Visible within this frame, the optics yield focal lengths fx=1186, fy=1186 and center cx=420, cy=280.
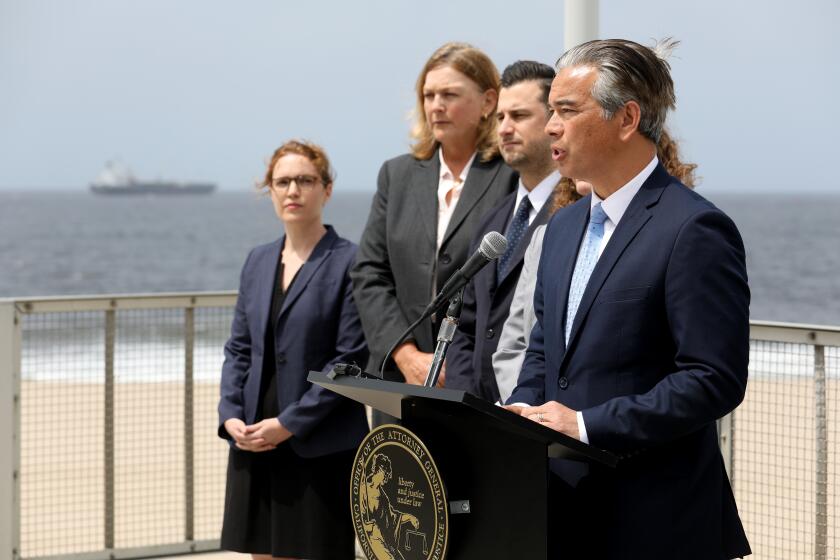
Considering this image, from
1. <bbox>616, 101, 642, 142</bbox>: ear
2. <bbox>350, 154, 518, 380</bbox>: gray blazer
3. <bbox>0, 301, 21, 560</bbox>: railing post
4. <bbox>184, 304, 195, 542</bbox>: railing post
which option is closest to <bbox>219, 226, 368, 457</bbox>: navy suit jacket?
<bbox>350, 154, 518, 380</bbox>: gray blazer

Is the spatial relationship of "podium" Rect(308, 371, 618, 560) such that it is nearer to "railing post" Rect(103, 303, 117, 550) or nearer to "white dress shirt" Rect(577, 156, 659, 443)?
"white dress shirt" Rect(577, 156, 659, 443)

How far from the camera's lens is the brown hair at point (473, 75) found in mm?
3955

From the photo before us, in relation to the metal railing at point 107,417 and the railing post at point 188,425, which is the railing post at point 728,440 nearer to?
the metal railing at point 107,417

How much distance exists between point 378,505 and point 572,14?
2.35 metres

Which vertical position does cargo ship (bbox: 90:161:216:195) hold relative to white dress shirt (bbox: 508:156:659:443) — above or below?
Answer: above

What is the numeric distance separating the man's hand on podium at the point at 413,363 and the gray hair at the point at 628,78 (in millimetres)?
1312

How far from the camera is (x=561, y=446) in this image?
2105mm

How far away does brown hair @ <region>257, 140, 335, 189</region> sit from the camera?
4.24m

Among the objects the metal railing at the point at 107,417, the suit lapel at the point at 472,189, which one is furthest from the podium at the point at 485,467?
the metal railing at the point at 107,417

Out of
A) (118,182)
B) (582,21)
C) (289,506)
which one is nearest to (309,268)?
(289,506)

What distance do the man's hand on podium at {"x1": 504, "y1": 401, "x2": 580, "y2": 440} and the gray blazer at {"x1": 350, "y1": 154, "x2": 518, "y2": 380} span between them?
145 cm

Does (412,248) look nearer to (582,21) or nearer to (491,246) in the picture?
(582,21)

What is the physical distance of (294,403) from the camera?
13.0 ft

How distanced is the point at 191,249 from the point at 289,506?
39307mm
